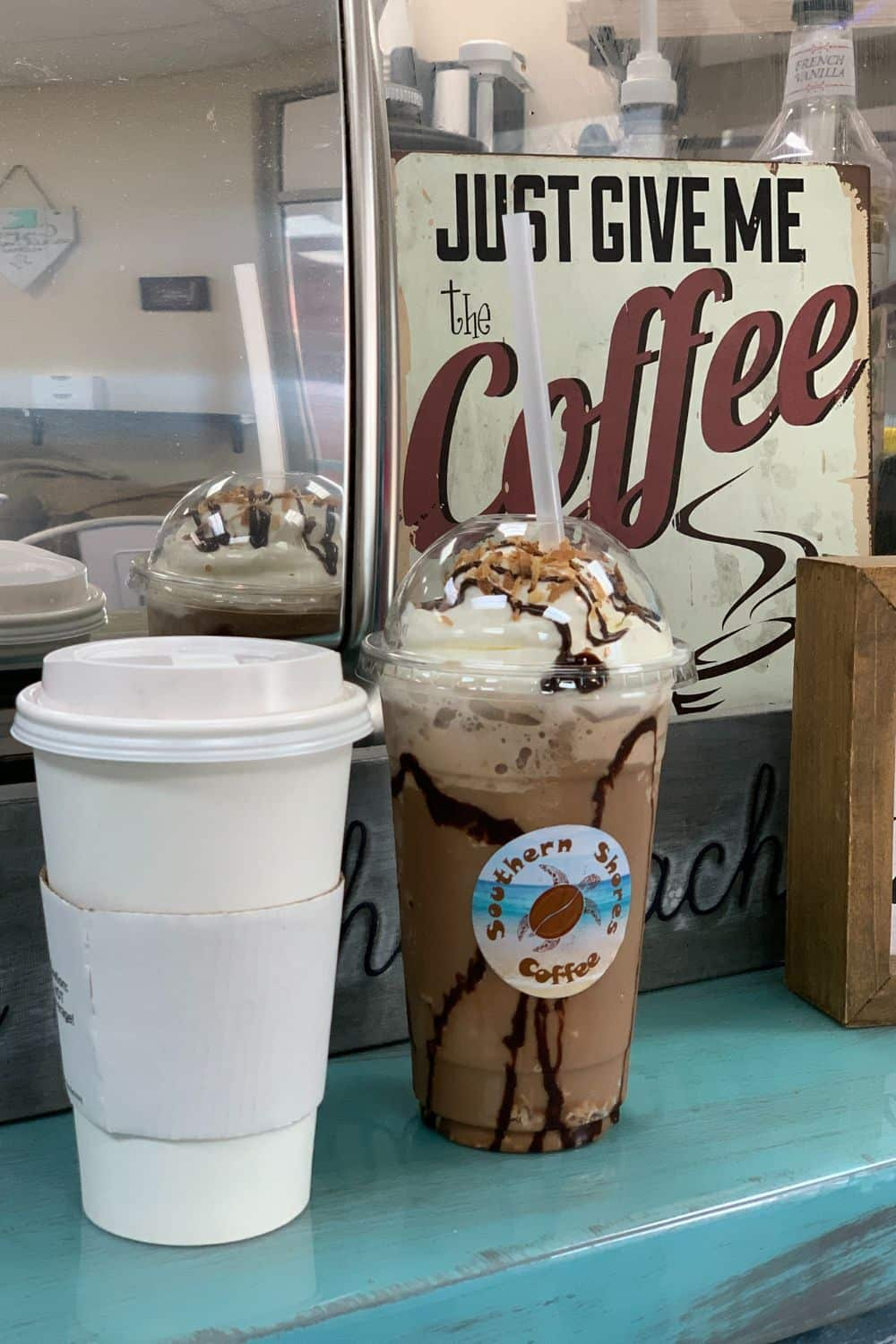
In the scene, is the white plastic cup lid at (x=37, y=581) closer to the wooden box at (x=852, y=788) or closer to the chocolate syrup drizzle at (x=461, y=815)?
the chocolate syrup drizzle at (x=461, y=815)

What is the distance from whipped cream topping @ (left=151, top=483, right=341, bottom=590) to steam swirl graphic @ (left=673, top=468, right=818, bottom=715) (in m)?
0.46

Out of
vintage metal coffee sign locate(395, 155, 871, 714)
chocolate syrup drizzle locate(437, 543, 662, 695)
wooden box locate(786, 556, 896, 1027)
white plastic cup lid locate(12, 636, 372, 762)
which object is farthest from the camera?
vintage metal coffee sign locate(395, 155, 871, 714)

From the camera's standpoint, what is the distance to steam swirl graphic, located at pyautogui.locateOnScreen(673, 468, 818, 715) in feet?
4.34

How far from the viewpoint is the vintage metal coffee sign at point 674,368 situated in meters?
1.24

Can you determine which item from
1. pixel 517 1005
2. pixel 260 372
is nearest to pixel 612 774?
pixel 517 1005

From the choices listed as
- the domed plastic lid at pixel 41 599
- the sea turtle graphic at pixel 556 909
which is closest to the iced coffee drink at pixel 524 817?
the sea turtle graphic at pixel 556 909

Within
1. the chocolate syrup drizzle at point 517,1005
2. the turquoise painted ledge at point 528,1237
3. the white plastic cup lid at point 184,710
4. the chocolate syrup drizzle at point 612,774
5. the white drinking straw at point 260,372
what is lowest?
the turquoise painted ledge at point 528,1237

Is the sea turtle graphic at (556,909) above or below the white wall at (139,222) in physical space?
below

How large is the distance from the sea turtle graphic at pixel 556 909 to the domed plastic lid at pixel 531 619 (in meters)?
0.14

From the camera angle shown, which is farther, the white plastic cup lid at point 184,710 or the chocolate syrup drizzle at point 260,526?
the chocolate syrup drizzle at point 260,526

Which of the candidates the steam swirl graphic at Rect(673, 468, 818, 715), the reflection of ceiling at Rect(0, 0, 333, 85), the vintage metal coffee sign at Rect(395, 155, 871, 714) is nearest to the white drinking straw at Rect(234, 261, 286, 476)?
the reflection of ceiling at Rect(0, 0, 333, 85)

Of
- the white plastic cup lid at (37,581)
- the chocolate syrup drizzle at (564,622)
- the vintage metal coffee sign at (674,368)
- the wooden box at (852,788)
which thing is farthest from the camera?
the vintage metal coffee sign at (674,368)

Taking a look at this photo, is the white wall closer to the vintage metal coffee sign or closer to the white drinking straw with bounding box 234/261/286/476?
the white drinking straw with bounding box 234/261/286/476

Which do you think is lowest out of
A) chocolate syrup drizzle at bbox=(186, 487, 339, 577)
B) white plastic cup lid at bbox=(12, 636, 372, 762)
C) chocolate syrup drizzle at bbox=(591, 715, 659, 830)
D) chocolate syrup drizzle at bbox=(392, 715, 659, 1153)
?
chocolate syrup drizzle at bbox=(392, 715, 659, 1153)
